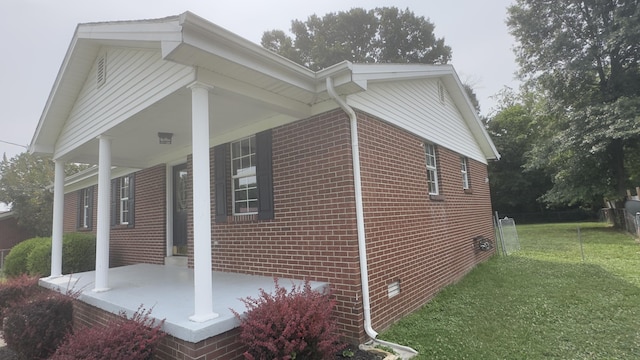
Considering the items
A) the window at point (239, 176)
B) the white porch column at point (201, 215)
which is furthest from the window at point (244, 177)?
the white porch column at point (201, 215)

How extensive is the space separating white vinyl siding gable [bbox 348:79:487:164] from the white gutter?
0.29m

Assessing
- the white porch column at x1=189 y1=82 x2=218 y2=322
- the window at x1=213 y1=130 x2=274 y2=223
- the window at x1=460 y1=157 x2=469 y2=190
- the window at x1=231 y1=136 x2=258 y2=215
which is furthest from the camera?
the window at x1=460 y1=157 x2=469 y2=190

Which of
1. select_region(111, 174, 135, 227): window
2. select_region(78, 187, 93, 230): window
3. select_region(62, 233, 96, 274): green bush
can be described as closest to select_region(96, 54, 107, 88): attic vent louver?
select_region(111, 174, 135, 227): window

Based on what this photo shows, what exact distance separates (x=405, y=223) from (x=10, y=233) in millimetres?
26035

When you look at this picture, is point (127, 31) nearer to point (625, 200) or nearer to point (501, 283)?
point (501, 283)

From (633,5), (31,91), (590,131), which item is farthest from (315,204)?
(633,5)

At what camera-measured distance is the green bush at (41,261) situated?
8602mm

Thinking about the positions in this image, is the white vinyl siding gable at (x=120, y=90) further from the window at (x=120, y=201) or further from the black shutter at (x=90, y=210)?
the black shutter at (x=90, y=210)

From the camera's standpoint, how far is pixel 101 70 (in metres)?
5.41

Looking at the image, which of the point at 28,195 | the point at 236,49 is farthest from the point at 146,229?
the point at 28,195

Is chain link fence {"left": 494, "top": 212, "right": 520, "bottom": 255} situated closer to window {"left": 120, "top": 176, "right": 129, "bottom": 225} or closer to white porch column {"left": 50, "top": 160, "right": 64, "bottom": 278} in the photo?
window {"left": 120, "top": 176, "right": 129, "bottom": 225}

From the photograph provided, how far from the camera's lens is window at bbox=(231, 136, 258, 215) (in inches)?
217

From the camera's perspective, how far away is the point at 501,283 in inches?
264

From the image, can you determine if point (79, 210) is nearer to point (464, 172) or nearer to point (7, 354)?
point (7, 354)
